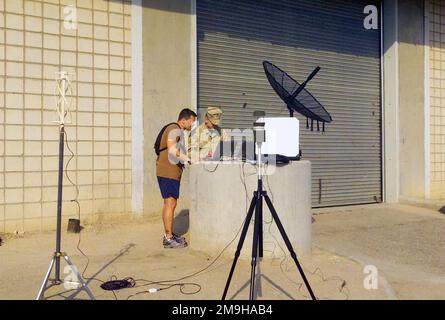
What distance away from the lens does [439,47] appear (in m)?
11.5

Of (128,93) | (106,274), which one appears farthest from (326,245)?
(128,93)

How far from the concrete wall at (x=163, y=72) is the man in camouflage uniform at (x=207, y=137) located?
141 cm

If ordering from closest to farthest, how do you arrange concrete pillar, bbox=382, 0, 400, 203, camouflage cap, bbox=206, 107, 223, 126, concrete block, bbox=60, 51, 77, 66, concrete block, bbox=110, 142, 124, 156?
camouflage cap, bbox=206, 107, 223, 126, concrete block, bbox=60, 51, 77, 66, concrete block, bbox=110, 142, 124, 156, concrete pillar, bbox=382, 0, 400, 203

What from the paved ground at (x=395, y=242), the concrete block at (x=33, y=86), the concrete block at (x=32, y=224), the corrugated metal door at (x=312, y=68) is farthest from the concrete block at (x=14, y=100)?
the paved ground at (x=395, y=242)

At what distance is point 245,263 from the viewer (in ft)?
17.2

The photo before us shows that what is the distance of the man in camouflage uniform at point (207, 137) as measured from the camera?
6.28 meters

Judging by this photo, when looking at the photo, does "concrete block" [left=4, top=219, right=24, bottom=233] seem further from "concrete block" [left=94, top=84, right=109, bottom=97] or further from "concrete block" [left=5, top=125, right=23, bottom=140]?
"concrete block" [left=94, top=84, right=109, bottom=97]

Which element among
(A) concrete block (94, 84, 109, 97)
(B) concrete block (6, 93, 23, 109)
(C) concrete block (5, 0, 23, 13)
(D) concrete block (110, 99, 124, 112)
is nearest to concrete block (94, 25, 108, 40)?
(A) concrete block (94, 84, 109, 97)

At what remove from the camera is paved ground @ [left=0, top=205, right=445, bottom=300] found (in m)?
4.39

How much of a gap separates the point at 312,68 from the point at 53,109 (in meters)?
5.39

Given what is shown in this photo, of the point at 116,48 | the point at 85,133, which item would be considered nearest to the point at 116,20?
the point at 116,48

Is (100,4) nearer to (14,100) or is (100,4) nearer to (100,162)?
(14,100)

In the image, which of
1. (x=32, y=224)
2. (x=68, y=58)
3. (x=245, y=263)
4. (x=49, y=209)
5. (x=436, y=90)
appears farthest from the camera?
(x=436, y=90)

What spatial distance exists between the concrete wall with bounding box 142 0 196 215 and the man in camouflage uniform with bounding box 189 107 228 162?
4.63 ft
